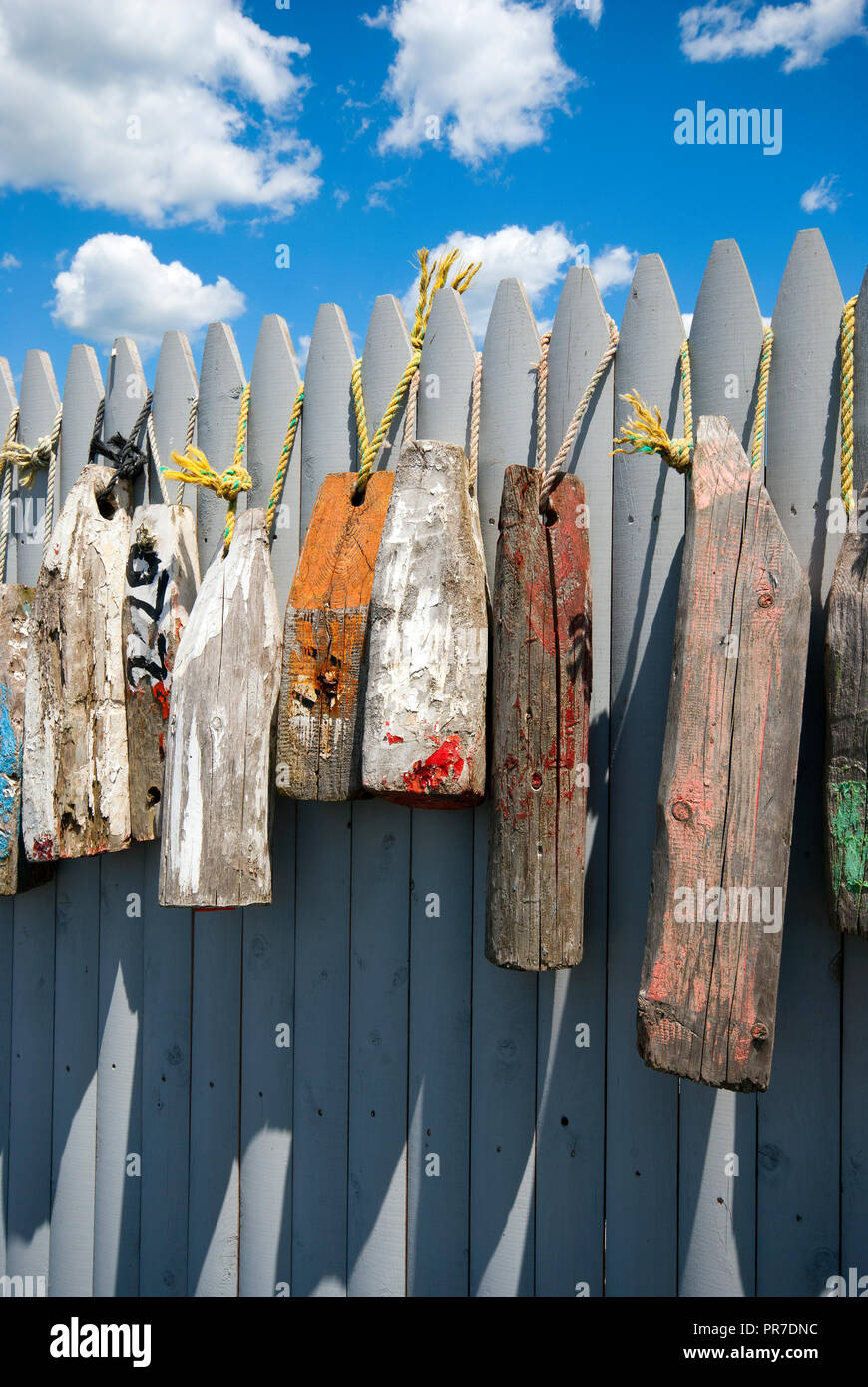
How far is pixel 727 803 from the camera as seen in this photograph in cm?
160

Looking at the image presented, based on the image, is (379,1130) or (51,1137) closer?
(379,1130)

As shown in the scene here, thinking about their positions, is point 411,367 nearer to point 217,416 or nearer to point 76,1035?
point 217,416

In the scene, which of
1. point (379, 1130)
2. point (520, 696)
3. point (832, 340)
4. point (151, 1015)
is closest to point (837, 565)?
point (832, 340)

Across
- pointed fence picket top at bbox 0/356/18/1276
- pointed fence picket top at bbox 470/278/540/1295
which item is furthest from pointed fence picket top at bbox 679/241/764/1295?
pointed fence picket top at bbox 0/356/18/1276

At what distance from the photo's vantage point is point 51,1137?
253 cm

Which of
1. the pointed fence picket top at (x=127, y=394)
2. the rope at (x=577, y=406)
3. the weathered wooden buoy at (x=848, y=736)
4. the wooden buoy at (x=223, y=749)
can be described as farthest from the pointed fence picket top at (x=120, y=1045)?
the weathered wooden buoy at (x=848, y=736)

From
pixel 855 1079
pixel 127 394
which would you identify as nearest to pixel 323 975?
pixel 855 1079

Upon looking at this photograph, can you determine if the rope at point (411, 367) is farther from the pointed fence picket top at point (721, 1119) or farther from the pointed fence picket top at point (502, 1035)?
the pointed fence picket top at point (721, 1119)

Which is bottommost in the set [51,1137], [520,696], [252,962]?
[51,1137]

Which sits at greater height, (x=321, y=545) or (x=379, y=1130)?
(x=321, y=545)

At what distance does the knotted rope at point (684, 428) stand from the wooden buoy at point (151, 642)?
1122 millimetres

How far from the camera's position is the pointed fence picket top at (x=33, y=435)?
2.62 meters

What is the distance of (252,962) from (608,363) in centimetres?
177
